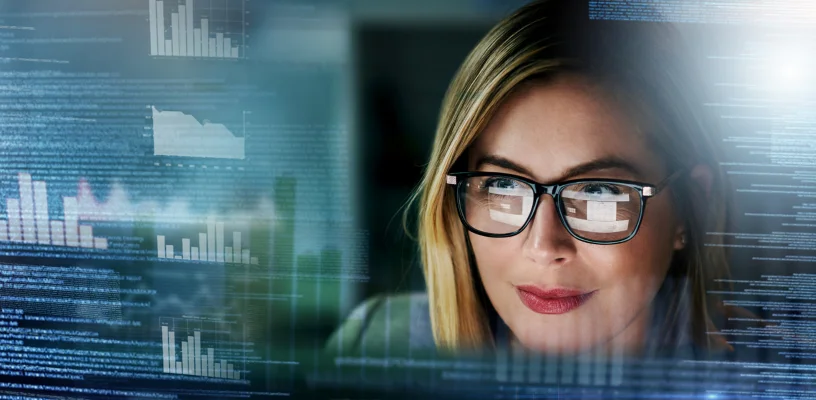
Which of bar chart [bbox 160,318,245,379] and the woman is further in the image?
bar chart [bbox 160,318,245,379]

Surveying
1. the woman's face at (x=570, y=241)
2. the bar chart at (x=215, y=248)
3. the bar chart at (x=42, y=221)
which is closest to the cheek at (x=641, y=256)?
the woman's face at (x=570, y=241)

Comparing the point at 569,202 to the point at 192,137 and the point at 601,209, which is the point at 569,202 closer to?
the point at 601,209

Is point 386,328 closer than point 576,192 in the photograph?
No

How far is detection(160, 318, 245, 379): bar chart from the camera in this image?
3.94 ft

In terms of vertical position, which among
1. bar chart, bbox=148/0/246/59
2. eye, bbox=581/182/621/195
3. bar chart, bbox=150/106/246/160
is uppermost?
bar chart, bbox=148/0/246/59

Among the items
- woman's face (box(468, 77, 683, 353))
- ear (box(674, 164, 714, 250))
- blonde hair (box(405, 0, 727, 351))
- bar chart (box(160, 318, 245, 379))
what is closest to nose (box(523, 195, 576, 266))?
woman's face (box(468, 77, 683, 353))

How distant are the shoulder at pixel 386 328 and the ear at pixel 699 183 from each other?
622 millimetres

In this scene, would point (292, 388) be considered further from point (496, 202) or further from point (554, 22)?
point (554, 22)

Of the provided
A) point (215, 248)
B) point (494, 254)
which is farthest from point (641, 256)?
point (215, 248)

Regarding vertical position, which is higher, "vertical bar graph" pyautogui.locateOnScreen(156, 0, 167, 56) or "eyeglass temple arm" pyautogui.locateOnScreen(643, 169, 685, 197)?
"vertical bar graph" pyautogui.locateOnScreen(156, 0, 167, 56)

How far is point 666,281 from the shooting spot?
3.67ft

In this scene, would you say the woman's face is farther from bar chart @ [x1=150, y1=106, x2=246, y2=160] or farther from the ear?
bar chart @ [x1=150, y1=106, x2=246, y2=160]

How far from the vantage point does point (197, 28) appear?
3.73 feet

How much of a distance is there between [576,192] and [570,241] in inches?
4.5
